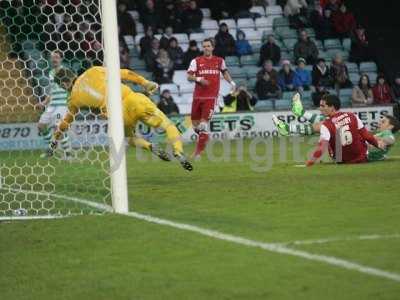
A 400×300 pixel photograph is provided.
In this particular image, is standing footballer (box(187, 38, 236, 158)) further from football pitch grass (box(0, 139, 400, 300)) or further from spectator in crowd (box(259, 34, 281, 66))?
spectator in crowd (box(259, 34, 281, 66))

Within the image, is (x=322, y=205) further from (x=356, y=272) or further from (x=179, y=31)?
(x=179, y=31)

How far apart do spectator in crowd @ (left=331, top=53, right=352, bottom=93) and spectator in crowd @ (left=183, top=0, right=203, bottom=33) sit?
3.60m

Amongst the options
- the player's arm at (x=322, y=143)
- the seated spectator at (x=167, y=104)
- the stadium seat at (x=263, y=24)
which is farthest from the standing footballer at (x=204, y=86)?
the stadium seat at (x=263, y=24)

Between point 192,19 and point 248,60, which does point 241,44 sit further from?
point 192,19

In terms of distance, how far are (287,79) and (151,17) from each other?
3777 millimetres

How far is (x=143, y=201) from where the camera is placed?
410 inches

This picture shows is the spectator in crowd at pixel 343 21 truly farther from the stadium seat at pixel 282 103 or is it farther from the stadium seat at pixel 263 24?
the stadium seat at pixel 282 103

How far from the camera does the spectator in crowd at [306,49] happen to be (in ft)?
80.2

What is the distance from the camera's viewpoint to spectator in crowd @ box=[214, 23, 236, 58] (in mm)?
23953

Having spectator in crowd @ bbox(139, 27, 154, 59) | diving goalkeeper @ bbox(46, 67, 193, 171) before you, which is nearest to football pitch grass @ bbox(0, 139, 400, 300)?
diving goalkeeper @ bbox(46, 67, 193, 171)

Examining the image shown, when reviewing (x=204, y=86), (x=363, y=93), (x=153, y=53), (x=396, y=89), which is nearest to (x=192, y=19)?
(x=153, y=53)

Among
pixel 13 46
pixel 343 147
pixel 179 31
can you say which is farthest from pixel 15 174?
pixel 179 31

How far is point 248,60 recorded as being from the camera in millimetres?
24656

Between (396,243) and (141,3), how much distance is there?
18419mm
